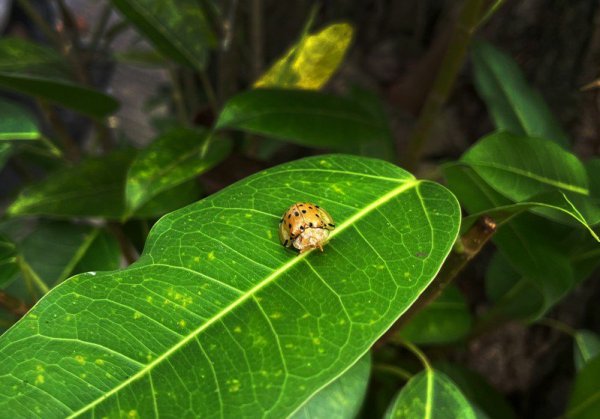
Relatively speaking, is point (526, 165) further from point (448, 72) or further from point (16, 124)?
point (16, 124)

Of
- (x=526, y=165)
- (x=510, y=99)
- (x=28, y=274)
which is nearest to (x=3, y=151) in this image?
(x=28, y=274)

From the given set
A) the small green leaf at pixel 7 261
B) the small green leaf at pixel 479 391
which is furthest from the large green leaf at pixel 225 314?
the small green leaf at pixel 479 391

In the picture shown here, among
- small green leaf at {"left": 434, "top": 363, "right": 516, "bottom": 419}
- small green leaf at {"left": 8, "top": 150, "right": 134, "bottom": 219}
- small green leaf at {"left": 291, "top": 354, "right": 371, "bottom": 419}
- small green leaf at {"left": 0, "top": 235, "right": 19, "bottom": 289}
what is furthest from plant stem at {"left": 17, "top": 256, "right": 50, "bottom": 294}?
small green leaf at {"left": 434, "top": 363, "right": 516, "bottom": 419}

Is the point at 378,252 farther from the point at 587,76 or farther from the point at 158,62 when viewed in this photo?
the point at 158,62

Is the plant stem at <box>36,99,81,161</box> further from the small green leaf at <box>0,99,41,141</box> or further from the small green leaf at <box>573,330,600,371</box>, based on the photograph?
the small green leaf at <box>573,330,600,371</box>

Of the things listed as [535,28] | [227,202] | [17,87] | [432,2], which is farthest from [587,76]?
[17,87]

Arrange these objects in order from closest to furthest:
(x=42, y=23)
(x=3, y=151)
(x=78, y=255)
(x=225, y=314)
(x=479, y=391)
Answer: (x=225, y=314) < (x=3, y=151) < (x=78, y=255) < (x=479, y=391) < (x=42, y=23)
